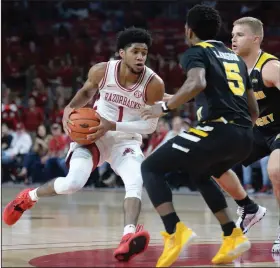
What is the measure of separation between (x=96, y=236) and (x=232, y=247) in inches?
95.9

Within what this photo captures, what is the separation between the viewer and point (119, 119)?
689cm

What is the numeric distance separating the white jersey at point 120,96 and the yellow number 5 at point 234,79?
3.91 ft

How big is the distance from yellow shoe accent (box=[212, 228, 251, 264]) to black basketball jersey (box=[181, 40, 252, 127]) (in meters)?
0.85

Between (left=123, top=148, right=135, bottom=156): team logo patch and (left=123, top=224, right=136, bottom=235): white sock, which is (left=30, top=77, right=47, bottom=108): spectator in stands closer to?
(left=123, top=148, right=135, bottom=156): team logo patch

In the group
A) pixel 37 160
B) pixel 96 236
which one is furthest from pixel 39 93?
pixel 96 236

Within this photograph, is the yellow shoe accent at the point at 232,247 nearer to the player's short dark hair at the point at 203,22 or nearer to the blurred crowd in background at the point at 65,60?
the player's short dark hair at the point at 203,22

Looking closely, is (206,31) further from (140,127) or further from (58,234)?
(58,234)

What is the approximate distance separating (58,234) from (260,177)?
734cm

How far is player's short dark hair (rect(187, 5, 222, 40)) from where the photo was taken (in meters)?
5.73

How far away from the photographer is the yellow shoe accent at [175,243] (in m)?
5.46

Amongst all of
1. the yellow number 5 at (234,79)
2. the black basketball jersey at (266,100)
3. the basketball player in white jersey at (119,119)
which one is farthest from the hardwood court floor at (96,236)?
the yellow number 5 at (234,79)

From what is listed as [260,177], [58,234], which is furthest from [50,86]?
[58,234]

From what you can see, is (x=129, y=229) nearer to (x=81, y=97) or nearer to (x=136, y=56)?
(x=81, y=97)

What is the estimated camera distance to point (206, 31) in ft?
19.0
